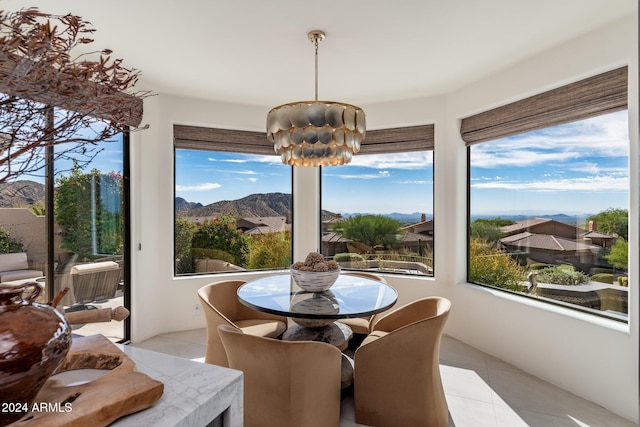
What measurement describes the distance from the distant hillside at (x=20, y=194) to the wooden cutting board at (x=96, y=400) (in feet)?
7.38

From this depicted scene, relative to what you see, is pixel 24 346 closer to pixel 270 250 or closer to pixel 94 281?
pixel 94 281

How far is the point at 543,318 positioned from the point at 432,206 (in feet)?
5.23

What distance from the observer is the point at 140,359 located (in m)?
1.16

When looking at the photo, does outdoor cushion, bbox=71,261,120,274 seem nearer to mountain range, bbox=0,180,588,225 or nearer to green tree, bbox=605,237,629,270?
mountain range, bbox=0,180,588,225

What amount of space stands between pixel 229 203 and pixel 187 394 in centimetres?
348

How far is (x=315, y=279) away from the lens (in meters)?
2.45

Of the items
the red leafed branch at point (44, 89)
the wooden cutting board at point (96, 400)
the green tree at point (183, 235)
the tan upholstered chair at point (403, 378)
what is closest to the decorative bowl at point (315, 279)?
the tan upholstered chair at point (403, 378)

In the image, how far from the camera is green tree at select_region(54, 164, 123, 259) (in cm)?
293

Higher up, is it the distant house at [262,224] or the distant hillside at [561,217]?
the distant hillside at [561,217]

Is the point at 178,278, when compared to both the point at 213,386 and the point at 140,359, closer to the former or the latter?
the point at 140,359

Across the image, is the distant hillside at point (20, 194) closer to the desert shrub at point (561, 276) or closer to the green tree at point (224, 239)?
the green tree at point (224, 239)

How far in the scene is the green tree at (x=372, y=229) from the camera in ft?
13.8

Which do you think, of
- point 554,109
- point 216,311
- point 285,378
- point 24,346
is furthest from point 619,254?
point 24,346

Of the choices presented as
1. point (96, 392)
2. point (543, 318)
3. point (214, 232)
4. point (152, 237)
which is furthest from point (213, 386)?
point (214, 232)
